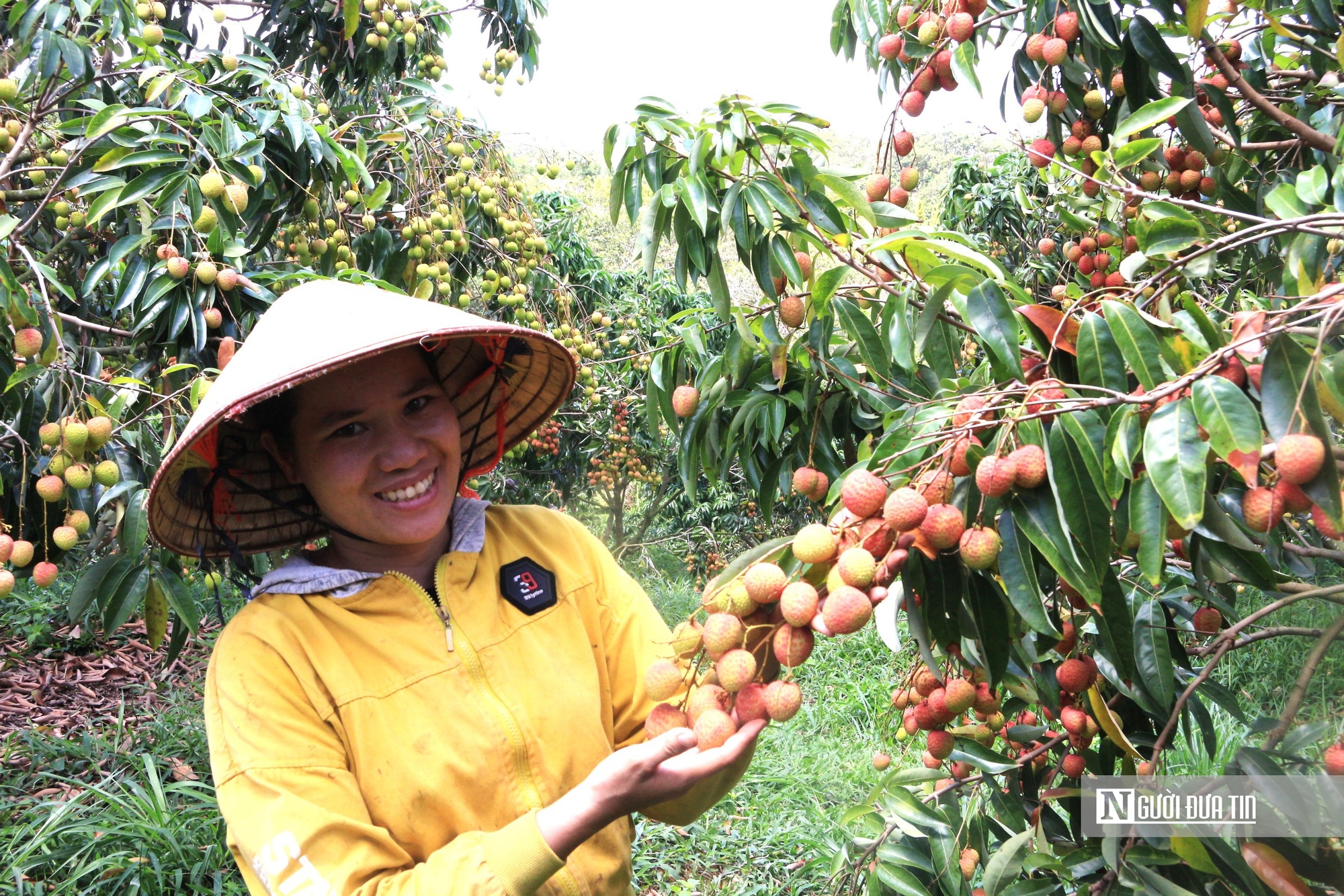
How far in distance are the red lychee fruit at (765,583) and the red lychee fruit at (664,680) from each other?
0.13m

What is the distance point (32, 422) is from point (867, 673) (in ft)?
11.2

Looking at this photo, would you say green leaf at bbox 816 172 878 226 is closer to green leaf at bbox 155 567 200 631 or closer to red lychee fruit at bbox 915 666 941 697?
red lychee fruit at bbox 915 666 941 697

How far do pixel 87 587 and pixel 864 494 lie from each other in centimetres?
136

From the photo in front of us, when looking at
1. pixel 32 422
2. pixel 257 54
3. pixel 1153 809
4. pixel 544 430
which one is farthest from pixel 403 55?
pixel 1153 809

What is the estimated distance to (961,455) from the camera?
80 centimetres

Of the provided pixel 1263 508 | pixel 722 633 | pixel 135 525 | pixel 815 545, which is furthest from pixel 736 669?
pixel 135 525

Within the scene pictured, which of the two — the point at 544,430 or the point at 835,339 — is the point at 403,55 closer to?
the point at 544,430

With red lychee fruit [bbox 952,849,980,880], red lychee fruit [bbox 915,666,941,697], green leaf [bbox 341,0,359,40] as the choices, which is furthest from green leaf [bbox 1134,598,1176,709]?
green leaf [bbox 341,0,359,40]

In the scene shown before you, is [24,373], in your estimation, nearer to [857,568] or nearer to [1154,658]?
[857,568]

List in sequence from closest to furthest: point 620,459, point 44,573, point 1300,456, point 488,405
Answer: point 1300,456
point 488,405
point 44,573
point 620,459

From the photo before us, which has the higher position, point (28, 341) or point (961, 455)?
point (28, 341)

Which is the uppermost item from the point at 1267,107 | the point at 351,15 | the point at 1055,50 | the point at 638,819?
the point at 351,15

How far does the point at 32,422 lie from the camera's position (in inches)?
59.7

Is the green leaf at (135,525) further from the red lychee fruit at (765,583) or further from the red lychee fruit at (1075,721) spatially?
the red lychee fruit at (1075,721)
